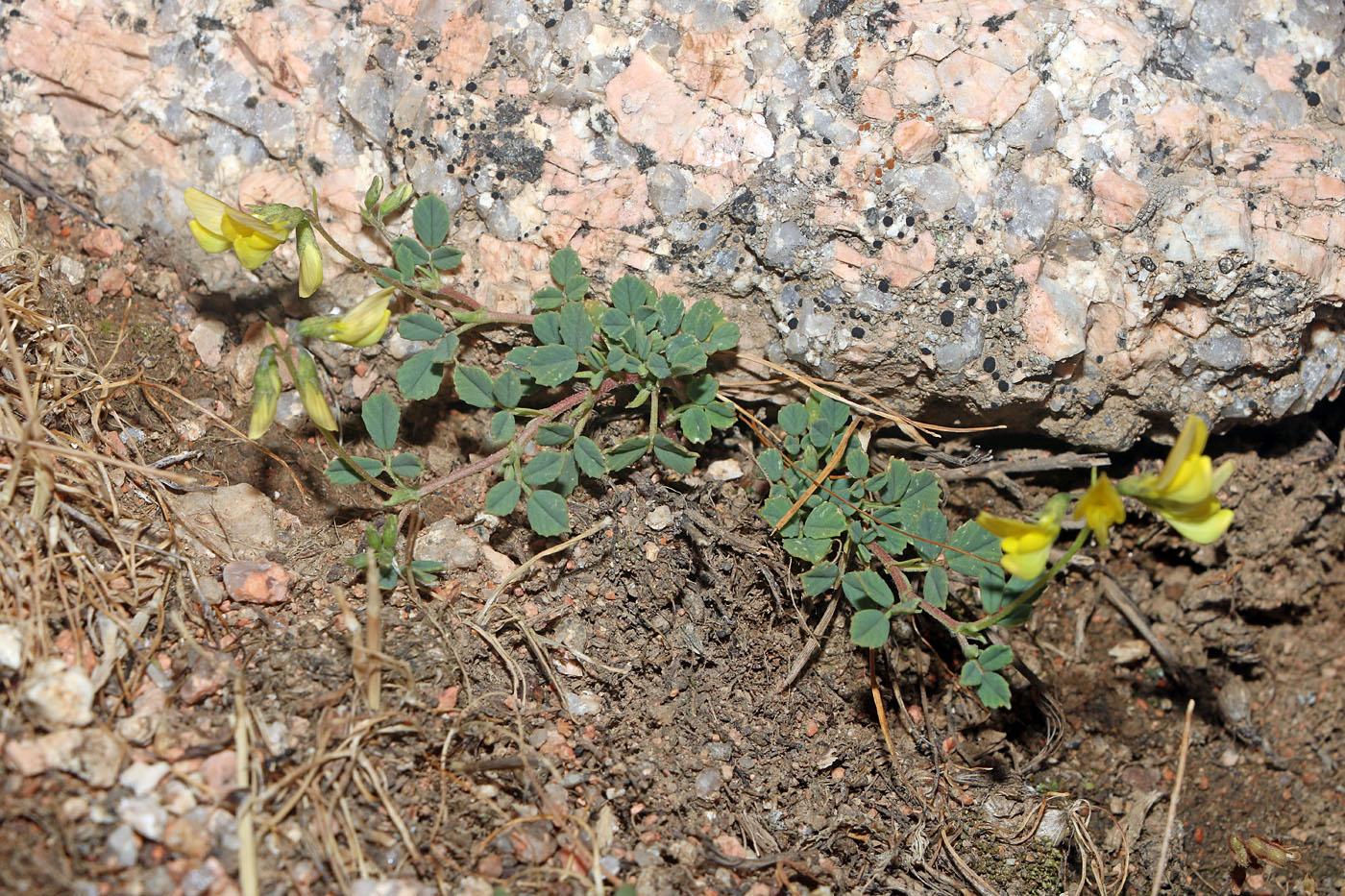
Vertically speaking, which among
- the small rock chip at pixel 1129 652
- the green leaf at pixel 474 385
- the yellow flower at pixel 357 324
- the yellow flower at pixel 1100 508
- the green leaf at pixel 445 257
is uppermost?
the yellow flower at pixel 1100 508

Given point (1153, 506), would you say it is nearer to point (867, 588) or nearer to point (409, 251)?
point (867, 588)

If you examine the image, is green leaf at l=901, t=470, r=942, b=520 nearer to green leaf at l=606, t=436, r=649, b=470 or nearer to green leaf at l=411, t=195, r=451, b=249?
green leaf at l=606, t=436, r=649, b=470

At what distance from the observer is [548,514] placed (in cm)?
228

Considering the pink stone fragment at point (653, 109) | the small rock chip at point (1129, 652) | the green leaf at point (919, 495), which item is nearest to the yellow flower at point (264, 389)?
the pink stone fragment at point (653, 109)

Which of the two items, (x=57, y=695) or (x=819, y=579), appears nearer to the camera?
(x=57, y=695)

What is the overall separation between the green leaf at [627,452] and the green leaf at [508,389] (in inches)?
10.6

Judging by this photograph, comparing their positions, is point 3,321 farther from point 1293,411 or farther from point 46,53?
point 1293,411

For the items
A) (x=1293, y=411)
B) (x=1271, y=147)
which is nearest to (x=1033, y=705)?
(x=1293, y=411)

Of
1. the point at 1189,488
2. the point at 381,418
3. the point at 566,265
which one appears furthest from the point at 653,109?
the point at 1189,488

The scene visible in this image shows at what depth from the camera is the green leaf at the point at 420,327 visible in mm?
2383

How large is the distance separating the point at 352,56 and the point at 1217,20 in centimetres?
222

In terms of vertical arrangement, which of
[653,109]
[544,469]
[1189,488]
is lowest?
[544,469]

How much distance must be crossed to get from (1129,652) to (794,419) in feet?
4.38

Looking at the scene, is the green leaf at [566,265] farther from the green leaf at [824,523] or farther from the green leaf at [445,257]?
the green leaf at [824,523]
